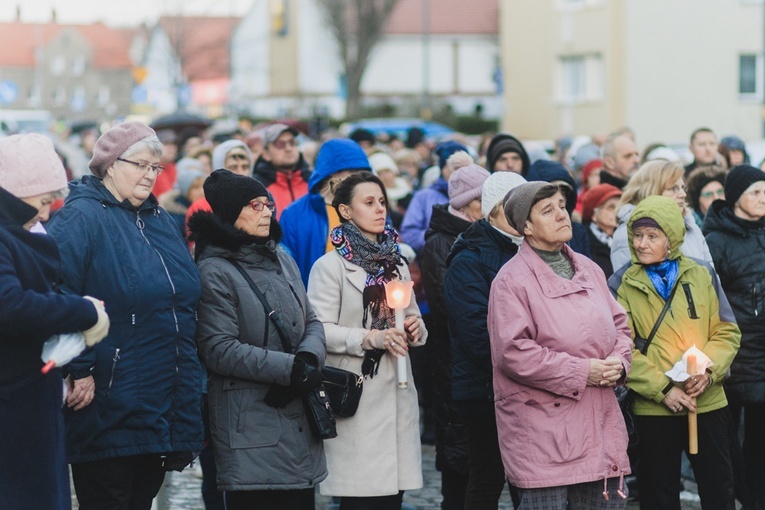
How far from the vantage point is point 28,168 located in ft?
15.9

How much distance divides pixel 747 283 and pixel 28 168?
Result: 169 inches

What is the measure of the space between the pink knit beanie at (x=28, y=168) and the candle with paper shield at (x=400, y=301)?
1697 millimetres

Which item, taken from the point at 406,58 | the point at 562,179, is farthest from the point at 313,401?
the point at 406,58

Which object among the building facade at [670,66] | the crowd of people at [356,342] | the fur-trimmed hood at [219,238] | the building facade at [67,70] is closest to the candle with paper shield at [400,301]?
the crowd of people at [356,342]

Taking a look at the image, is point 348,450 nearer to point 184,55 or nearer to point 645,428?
point 645,428

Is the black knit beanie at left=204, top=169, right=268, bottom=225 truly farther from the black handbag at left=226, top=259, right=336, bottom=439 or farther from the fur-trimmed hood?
the black handbag at left=226, top=259, right=336, bottom=439

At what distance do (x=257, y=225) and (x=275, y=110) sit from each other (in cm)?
6778

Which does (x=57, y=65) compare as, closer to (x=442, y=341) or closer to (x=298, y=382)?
(x=442, y=341)

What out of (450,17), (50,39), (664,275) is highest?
(50,39)

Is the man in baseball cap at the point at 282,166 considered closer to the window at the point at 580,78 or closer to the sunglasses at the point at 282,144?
the sunglasses at the point at 282,144

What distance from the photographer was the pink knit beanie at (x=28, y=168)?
190 inches

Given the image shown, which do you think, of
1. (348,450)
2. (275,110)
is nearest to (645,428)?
(348,450)

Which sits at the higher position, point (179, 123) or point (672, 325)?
point (179, 123)

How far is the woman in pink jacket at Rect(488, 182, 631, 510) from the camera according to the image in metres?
5.62
